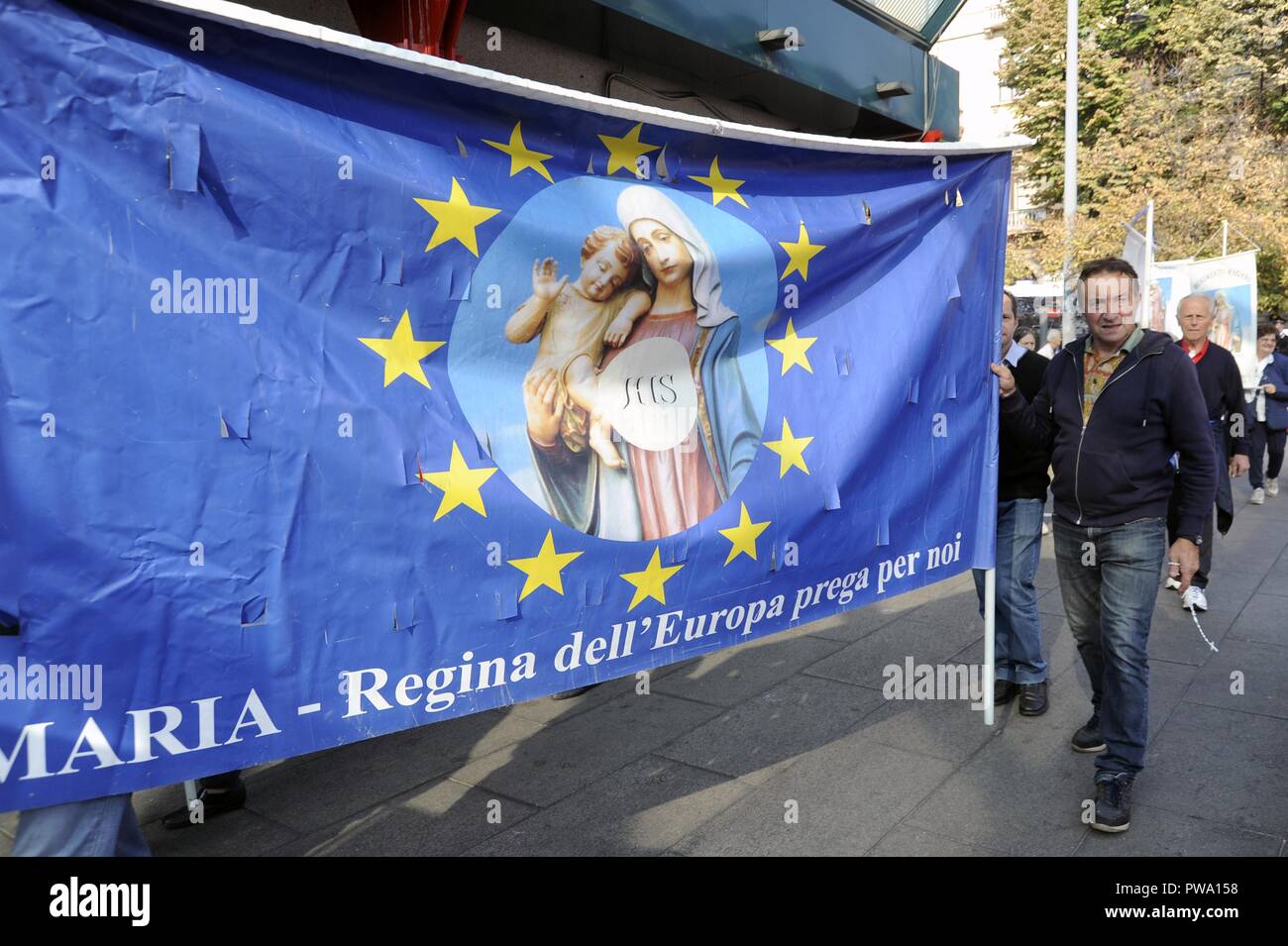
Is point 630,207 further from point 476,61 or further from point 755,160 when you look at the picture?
point 476,61

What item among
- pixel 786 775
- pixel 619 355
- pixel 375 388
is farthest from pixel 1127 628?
pixel 375 388

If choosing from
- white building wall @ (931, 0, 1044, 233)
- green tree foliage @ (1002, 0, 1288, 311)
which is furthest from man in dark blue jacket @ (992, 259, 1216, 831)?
white building wall @ (931, 0, 1044, 233)

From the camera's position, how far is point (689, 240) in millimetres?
3318

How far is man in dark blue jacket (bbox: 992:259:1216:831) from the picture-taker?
366cm

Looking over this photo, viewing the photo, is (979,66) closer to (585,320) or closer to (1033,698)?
(1033,698)

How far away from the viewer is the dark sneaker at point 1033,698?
4.76 meters

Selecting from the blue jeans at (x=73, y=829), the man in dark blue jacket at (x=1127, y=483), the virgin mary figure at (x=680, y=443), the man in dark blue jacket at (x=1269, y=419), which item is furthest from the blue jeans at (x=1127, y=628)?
the man in dark blue jacket at (x=1269, y=419)

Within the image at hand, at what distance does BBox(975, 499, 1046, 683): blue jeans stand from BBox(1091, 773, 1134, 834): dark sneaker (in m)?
1.17

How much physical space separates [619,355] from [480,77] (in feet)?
3.06

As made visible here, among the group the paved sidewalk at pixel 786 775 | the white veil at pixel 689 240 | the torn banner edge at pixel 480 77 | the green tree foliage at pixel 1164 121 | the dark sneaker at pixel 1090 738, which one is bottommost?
the paved sidewalk at pixel 786 775

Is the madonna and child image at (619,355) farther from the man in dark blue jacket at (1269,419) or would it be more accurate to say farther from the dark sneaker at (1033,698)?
the man in dark blue jacket at (1269,419)

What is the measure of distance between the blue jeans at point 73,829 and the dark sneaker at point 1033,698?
3934 mm

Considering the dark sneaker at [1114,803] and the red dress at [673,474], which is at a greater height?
the red dress at [673,474]

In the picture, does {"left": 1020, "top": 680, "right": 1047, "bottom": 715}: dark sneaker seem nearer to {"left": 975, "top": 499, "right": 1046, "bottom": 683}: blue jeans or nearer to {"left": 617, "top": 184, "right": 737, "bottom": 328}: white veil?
{"left": 975, "top": 499, "right": 1046, "bottom": 683}: blue jeans
